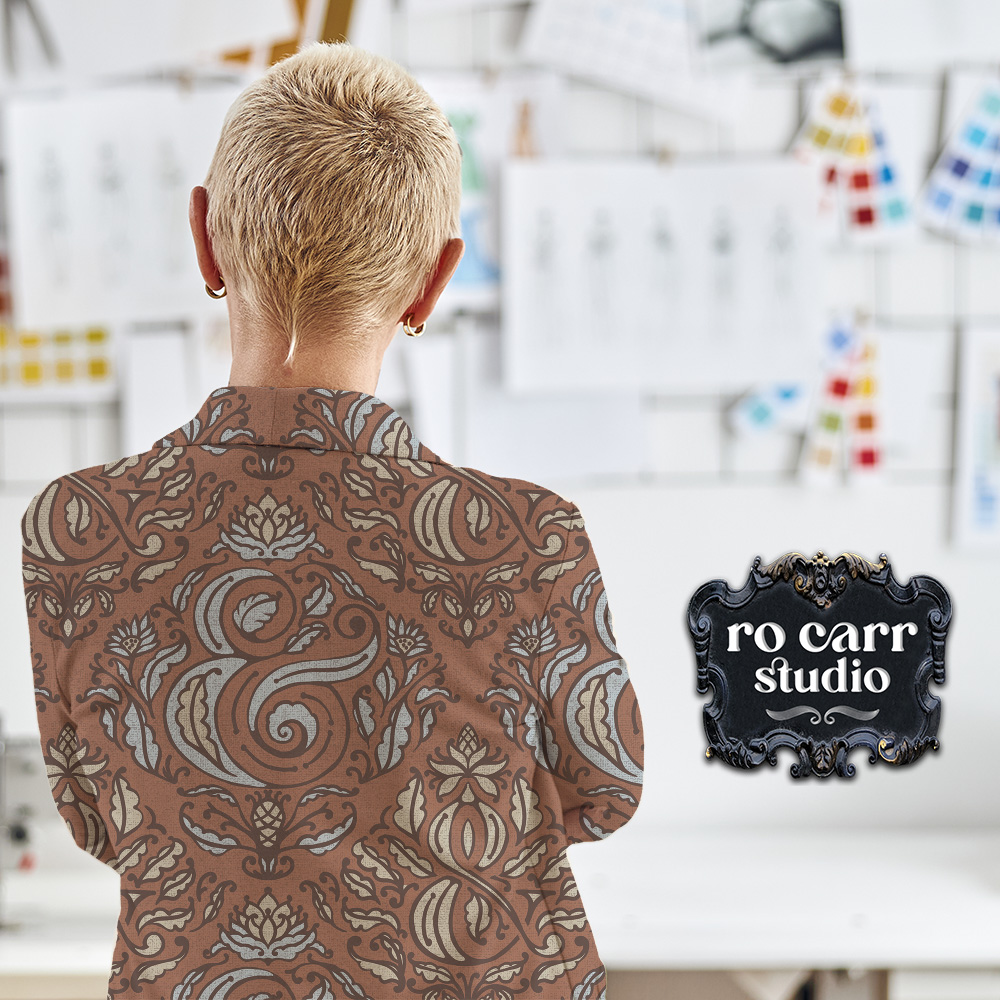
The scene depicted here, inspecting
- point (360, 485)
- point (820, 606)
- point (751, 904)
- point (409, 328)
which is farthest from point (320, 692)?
point (751, 904)

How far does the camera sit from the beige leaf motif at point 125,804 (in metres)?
0.61

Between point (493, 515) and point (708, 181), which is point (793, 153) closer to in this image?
point (708, 181)

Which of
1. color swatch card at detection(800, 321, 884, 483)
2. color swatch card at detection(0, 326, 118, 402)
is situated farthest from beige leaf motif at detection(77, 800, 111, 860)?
color swatch card at detection(800, 321, 884, 483)

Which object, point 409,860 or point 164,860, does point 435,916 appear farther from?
point 164,860

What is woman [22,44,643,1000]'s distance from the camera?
0.60m

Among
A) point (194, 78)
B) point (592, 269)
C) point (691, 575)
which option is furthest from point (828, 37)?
point (194, 78)

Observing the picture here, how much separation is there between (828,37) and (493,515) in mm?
1269

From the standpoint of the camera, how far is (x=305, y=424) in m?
0.62

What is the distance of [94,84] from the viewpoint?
1556 millimetres

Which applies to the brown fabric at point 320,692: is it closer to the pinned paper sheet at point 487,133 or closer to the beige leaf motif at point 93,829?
the beige leaf motif at point 93,829

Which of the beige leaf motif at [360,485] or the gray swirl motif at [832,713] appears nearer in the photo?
the beige leaf motif at [360,485]

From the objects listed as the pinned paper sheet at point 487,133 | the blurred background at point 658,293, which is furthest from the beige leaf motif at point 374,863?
the pinned paper sheet at point 487,133

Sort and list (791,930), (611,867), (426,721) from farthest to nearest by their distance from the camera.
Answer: (611,867) → (791,930) → (426,721)

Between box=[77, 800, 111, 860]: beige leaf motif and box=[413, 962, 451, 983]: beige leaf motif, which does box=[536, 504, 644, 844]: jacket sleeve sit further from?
box=[77, 800, 111, 860]: beige leaf motif
